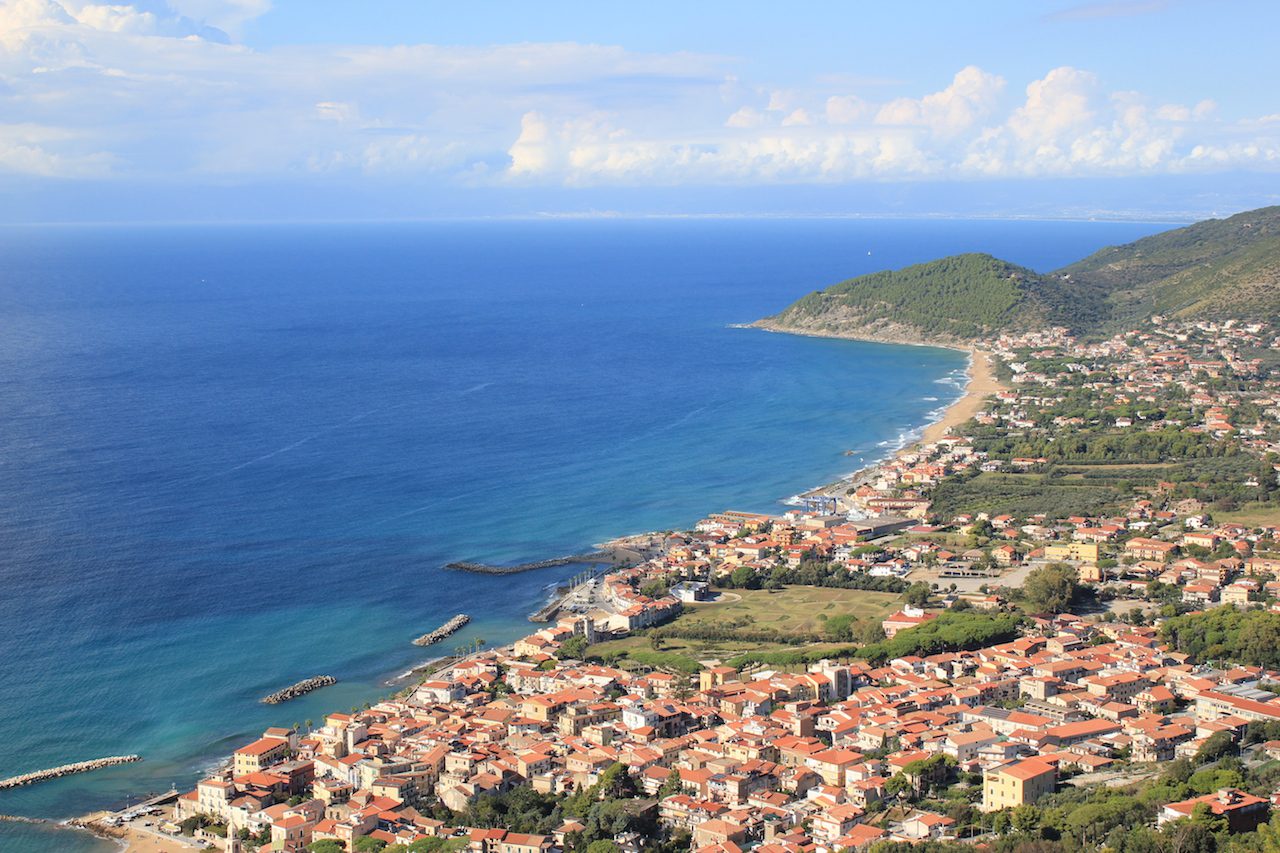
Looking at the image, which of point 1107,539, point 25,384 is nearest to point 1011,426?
point 1107,539

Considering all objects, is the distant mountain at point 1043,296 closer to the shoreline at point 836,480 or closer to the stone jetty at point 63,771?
the shoreline at point 836,480

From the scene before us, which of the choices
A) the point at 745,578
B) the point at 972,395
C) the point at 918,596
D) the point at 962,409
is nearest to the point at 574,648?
the point at 745,578

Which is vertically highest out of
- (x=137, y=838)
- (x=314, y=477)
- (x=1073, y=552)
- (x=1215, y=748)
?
(x=314, y=477)

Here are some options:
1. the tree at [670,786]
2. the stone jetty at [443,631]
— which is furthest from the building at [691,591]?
the tree at [670,786]

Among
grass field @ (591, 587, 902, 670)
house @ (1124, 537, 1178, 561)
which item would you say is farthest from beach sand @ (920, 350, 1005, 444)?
grass field @ (591, 587, 902, 670)

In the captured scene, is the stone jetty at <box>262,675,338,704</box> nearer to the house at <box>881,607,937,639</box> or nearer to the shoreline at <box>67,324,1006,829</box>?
the shoreline at <box>67,324,1006,829</box>

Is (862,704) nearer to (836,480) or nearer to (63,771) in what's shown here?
(63,771)
